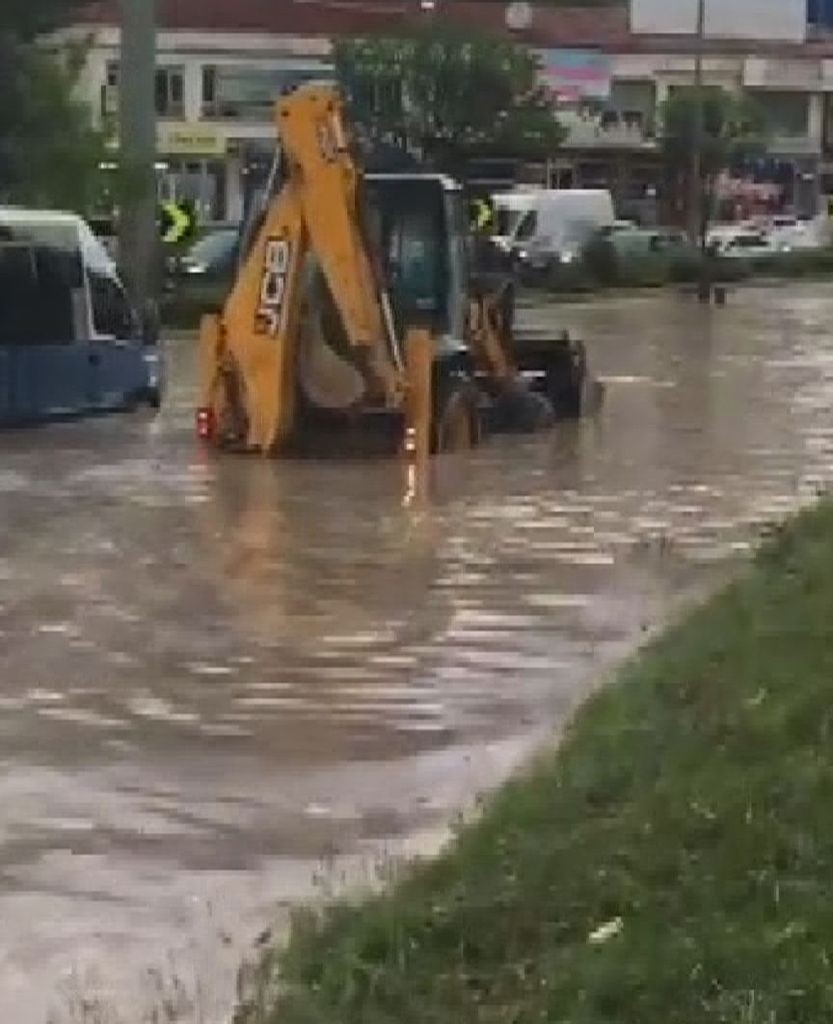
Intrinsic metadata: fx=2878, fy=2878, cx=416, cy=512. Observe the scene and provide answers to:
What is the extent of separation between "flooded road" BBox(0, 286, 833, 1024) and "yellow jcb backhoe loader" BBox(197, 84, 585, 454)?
0.59 m

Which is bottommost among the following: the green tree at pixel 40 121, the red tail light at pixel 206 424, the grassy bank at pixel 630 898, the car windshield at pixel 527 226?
the car windshield at pixel 527 226

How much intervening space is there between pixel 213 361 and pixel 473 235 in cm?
408

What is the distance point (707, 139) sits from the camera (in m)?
77.1

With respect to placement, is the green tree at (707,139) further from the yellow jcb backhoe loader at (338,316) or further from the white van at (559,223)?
the yellow jcb backhoe loader at (338,316)

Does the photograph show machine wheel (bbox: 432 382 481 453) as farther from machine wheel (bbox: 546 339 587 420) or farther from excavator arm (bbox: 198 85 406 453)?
machine wheel (bbox: 546 339 587 420)

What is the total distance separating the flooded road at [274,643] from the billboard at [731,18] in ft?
71.3

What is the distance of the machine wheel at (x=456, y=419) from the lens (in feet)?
78.0

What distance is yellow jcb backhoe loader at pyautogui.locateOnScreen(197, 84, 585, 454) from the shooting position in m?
22.8

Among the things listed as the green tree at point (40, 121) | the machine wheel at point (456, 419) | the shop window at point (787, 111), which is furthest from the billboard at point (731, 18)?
the shop window at point (787, 111)

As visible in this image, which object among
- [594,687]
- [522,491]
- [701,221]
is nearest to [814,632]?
[594,687]

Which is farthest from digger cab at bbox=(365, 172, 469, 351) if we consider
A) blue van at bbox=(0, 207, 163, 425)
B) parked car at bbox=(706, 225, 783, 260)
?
parked car at bbox=(706, 225, 783, 260)

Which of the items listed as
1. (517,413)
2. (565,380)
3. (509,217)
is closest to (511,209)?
(509,217)

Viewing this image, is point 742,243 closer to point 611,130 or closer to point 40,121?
point 611,130

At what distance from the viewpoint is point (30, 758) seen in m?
11.0
